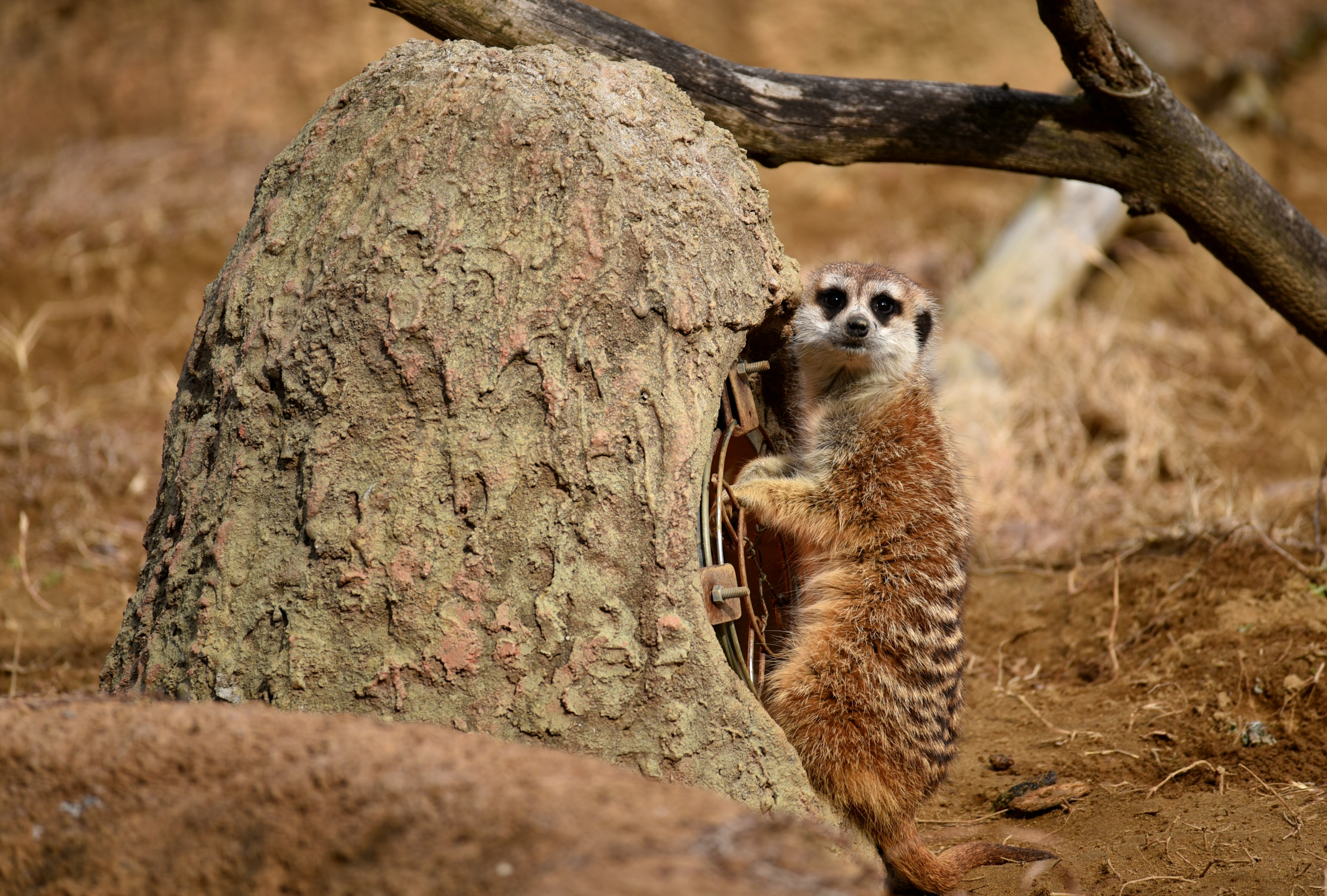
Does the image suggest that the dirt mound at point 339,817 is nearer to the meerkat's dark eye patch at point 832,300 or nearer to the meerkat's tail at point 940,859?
the meerkat's tail at point 940,859

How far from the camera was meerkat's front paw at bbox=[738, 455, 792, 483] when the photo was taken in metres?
3.07

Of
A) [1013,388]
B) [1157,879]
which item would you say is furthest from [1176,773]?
[1013,388]

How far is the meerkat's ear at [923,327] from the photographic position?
11.3 ft

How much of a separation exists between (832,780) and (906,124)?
182 centimetres

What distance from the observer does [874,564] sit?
280cm

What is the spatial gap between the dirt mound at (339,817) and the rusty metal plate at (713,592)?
2.26 feet

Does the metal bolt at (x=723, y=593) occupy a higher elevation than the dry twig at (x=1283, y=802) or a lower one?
higher

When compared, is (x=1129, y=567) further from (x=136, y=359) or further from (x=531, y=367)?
(x=136, y=359)

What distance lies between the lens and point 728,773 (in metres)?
2.23

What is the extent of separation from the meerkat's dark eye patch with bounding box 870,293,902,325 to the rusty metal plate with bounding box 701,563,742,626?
1209mm

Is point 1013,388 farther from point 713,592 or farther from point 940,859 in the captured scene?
point 713,592

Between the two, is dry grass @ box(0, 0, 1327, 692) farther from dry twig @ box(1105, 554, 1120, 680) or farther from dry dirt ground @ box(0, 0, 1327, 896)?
dry twig @ box(1105, 554, 1120, 680)

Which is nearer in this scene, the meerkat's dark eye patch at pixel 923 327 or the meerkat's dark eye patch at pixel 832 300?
the meerkat's dark eye patch at pixel 832 300

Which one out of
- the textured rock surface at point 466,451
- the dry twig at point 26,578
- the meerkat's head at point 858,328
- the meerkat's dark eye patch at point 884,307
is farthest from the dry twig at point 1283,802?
the dry twig at point 26,578
